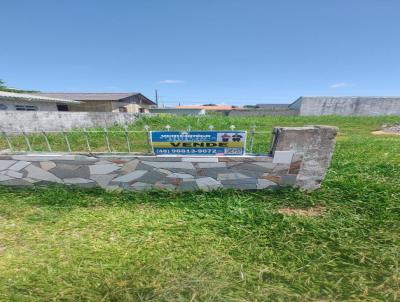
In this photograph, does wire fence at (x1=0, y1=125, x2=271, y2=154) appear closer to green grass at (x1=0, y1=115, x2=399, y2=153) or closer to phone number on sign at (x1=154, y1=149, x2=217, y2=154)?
green grass at (x1=0, y1=115, x2=399, y2=153)

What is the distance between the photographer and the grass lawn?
1.75m

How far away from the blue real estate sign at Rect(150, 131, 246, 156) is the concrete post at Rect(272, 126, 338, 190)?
1.92 feet

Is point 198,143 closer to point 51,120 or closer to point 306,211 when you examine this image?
point 306,211

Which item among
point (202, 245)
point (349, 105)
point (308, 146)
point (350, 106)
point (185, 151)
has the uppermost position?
point (308, 146)

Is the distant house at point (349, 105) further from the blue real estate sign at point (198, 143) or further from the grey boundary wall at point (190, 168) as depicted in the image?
the blue real estate sign at point (198, 143)

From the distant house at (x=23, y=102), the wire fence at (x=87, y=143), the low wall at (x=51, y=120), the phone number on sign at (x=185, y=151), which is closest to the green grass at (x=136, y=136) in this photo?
the wire fence at (x=87, y=143)

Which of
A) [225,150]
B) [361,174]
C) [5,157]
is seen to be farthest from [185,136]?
[361,174]

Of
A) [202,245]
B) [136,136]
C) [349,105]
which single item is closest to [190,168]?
[202,245]

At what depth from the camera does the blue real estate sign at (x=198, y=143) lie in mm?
3025

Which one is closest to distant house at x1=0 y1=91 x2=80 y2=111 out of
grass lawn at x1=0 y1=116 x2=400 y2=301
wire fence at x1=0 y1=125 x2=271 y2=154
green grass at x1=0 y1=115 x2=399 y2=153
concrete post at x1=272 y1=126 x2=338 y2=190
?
green grass at x1=0 y1=115 x2=399 y2=153

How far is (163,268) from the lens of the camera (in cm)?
197

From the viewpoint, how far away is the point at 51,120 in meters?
10.8

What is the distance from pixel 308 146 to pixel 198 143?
1687 millimetres

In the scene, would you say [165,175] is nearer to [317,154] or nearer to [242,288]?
[242,288]
